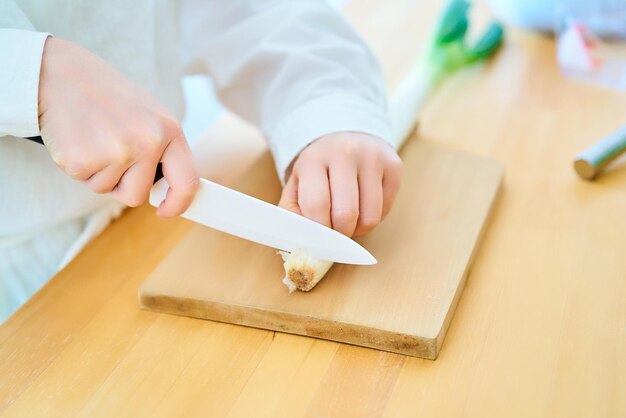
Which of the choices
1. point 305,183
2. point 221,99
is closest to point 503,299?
point 305,183

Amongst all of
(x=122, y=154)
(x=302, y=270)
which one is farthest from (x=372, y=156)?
(x=122, y=154)

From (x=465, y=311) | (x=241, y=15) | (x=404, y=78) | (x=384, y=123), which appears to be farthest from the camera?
(x=404, y=78)

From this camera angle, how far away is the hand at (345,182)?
683mm

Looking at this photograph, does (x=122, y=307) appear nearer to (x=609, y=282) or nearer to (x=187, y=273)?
(x=187, y=273)

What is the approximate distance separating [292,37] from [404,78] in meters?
0.27

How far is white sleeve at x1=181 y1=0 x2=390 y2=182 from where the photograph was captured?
2.58 feet

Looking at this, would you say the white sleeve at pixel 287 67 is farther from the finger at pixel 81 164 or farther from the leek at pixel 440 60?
the finger at pixel 81 164

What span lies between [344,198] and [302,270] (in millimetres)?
78

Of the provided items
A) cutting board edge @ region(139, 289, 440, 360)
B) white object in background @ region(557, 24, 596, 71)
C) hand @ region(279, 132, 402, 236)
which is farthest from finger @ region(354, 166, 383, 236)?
white object in background @ region(557, 24, 596, 71)

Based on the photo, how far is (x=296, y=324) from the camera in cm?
66

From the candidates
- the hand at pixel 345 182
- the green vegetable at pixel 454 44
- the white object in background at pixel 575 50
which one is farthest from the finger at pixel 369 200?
the white object in background at pixel 575 50

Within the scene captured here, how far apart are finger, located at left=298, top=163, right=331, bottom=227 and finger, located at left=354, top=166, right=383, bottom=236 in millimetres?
33

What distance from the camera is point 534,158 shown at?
0.89m

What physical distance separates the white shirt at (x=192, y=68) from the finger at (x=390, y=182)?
54 mm
